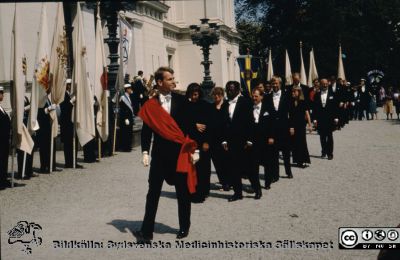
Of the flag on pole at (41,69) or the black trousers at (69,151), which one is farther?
the black trousers at (69,151)

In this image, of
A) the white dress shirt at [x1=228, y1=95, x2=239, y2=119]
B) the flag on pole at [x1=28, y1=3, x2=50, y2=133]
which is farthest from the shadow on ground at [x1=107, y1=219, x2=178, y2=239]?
the flag on pole at [x1=28, y1=3, x2=50, y2=133]

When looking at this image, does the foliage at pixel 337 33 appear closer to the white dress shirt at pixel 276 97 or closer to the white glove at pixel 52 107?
the white dress shirt at pixel 276 97

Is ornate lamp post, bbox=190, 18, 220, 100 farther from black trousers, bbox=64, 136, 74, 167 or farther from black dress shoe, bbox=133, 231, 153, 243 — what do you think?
black dress shoe, bbox=133, 231, 153, 243

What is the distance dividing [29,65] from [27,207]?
12165 mm

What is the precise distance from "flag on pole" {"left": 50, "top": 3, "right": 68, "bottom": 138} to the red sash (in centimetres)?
666

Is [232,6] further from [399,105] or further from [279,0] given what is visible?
[399,105]

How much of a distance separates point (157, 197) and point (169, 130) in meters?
0.78

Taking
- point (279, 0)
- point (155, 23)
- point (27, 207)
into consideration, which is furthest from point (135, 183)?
point (279, 0)

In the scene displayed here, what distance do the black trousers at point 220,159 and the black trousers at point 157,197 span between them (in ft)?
10.7

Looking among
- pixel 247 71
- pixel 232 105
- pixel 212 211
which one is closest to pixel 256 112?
pixel 232 105

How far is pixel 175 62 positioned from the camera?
53.7 meters

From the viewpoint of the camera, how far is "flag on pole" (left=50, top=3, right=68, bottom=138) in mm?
12922

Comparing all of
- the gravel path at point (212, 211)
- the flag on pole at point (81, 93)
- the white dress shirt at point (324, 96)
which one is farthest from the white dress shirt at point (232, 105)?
the white dress shirt at point (324, 96)

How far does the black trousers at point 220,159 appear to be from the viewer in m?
10.2
